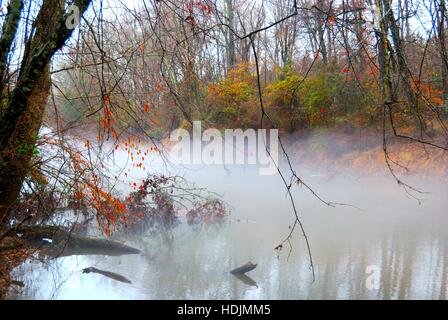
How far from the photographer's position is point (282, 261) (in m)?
6.86

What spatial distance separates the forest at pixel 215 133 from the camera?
2139mm

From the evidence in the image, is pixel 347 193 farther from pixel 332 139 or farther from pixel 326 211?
pixel 332 139

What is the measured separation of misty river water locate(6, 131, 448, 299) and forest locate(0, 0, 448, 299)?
43 mm

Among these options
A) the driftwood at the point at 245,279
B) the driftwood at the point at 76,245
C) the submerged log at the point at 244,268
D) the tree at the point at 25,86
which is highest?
the tree at the point at 25,86

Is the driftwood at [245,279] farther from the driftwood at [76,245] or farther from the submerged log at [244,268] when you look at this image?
the driftwood at [76,245]

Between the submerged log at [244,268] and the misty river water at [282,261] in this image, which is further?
the submerged log at [244,268]

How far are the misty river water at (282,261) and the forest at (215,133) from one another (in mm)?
43

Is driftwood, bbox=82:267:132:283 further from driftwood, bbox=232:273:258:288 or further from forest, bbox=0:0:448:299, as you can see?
driftwood, bbox=232:273:258:288

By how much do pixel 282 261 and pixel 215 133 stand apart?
1043cm

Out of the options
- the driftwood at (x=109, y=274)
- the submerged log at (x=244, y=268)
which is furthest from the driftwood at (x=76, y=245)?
the submerged log at (x=244, y=268)

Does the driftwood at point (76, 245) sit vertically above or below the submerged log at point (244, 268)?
above

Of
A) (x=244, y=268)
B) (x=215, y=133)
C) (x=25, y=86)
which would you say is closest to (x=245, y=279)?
(x=244, y=268)

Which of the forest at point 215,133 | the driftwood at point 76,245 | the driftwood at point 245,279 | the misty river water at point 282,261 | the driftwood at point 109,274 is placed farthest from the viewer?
the driftwood at point 76,245

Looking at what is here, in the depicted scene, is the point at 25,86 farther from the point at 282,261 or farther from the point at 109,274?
the point at 282,261
